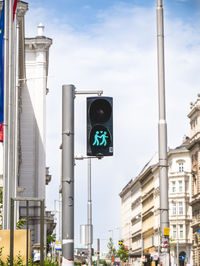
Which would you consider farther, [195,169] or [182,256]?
[182,256]

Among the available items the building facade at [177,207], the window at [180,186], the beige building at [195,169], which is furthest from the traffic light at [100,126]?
the window at [180,186]

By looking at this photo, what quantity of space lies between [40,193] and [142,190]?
3406 inches

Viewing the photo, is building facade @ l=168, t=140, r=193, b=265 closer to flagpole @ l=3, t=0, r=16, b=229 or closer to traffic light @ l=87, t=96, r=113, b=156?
flagpole @ l=3, t=0, r=16, b=229

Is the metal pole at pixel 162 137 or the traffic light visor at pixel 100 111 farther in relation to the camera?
the metal pole at pixel 162 137

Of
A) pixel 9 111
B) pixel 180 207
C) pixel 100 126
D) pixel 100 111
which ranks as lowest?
pixel 100 126

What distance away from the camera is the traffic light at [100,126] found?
1075 cm

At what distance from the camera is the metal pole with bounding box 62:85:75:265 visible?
10.8 metres

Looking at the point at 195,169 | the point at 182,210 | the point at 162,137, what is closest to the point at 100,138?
the point at 162,137

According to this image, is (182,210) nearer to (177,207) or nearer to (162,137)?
(177,207)

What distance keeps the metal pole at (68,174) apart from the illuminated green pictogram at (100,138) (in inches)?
19.4

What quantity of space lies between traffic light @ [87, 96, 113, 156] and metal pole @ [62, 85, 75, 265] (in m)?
0.38

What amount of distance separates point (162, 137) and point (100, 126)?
31.0ft

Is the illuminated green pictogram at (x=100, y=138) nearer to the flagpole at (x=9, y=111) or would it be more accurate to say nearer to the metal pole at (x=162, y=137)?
Answer: the metal pole at (x=162, y=137)

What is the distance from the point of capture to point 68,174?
11.0 meters
